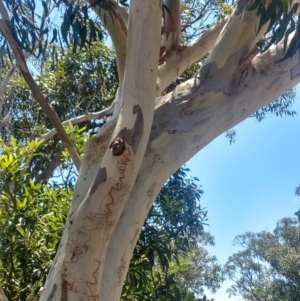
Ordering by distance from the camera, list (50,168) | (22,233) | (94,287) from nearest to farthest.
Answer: (94,287), (22,233), (50,168)

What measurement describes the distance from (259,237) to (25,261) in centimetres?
906

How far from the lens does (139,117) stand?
1.60 meters

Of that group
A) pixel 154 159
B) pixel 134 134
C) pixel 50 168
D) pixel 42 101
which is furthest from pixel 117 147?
pixel 50 168

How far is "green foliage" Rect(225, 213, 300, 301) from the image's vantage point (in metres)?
9.66

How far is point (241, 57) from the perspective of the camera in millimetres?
2172

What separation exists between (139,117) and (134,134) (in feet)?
0.26

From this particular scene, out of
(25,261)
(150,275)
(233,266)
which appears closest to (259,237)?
(233,266)

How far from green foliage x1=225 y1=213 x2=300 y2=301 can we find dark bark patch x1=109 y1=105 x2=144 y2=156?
890cm

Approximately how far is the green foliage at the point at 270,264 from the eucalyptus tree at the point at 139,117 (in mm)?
8104

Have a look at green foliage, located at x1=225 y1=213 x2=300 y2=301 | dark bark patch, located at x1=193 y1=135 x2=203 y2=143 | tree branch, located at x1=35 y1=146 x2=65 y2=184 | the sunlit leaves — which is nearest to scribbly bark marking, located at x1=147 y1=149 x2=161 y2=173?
dark bark patch, located at x1=193 y1=135 x2=203 y2=143

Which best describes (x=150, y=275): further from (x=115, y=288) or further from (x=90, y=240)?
(x=90, y=240)

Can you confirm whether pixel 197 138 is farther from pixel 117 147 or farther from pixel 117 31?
pixel 117 31

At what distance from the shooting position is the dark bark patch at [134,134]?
151cm

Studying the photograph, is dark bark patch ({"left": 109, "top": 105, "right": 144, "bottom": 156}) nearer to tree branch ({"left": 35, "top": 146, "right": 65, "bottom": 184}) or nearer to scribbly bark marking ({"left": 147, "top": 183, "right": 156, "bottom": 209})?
scribbly bark marking ({"left": 147, "top": 183, "right": 156, "bottom": 209})
